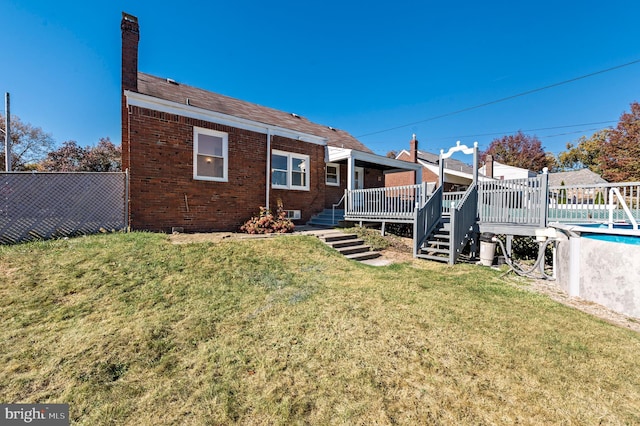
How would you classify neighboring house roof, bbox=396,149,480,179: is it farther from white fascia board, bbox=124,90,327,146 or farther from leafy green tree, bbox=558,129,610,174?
leafy green tree, bbox=558,129,610,174

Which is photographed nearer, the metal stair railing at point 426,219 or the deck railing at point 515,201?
the deck railing at point 515,201

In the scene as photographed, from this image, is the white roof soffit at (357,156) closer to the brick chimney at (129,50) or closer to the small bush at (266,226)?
the small bush at (266,226)

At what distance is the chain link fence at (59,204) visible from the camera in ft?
20.3

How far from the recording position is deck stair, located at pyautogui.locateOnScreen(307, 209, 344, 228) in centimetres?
1123

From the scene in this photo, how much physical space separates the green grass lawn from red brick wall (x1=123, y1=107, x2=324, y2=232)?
275 centimetres

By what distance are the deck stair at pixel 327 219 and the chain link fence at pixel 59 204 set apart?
6.76 meters

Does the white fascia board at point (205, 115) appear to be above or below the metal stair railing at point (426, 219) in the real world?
above

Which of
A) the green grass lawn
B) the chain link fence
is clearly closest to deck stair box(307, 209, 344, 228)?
the green grass lawn

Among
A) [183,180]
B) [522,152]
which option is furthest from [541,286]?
[522,152]

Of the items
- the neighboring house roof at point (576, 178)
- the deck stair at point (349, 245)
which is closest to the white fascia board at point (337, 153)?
the deck stair at point (349, 245)

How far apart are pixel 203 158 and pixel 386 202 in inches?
266

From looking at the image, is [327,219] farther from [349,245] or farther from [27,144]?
[27,144]

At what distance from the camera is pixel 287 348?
300 cm

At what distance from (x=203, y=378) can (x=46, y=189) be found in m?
7.39
